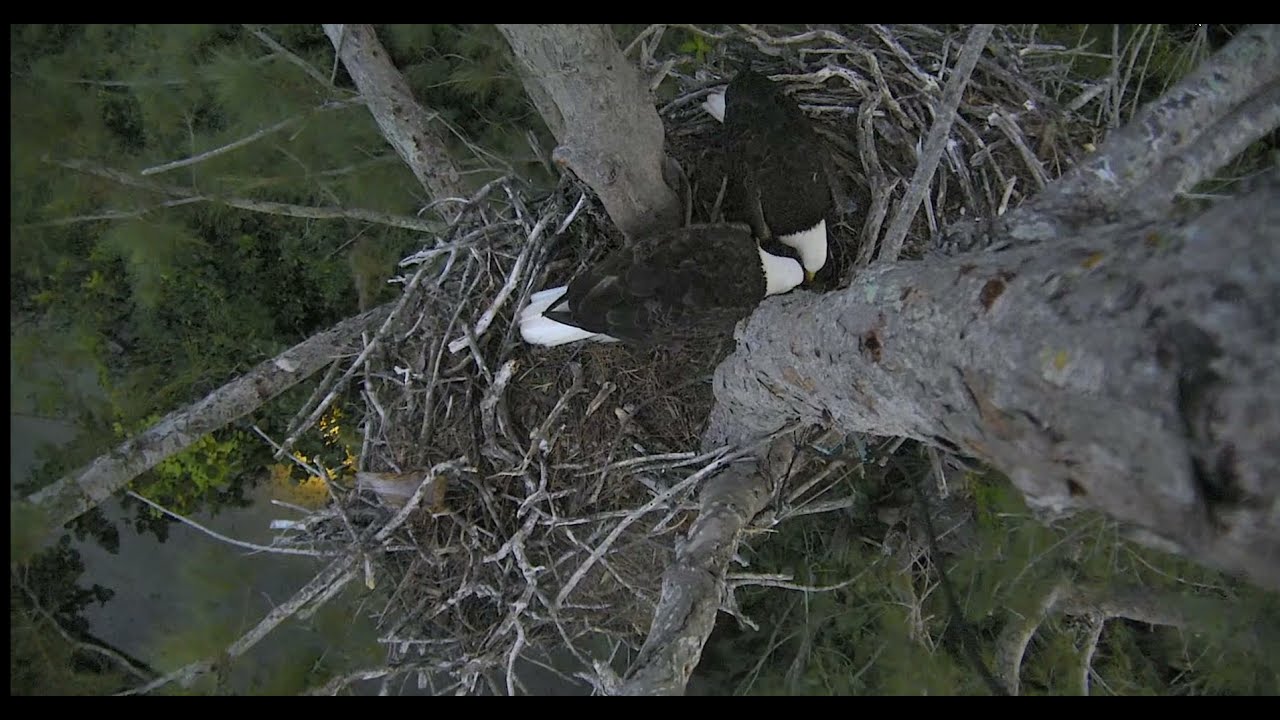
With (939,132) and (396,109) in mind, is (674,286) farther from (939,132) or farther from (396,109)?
(396,109)

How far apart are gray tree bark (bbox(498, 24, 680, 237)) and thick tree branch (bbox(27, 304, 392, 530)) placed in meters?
0.84

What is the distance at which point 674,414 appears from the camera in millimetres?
2080

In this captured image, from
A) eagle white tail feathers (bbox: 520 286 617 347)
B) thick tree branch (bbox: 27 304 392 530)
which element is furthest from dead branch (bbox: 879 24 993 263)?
thick tree branch (bbox: 27 304 392 530)

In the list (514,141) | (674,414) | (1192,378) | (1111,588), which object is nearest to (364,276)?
(514,141)

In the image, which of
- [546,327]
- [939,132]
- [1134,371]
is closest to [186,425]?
[546,327]

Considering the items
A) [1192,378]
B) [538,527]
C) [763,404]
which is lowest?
[538,527]

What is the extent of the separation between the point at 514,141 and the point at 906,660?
2024mm

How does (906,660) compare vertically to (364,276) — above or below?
below

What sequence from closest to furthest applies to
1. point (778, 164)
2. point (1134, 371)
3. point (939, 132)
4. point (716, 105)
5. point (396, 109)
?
point (1134, 371)
point (939, 132)
point (778, 164)
point (396, 109)
point (716, 105)

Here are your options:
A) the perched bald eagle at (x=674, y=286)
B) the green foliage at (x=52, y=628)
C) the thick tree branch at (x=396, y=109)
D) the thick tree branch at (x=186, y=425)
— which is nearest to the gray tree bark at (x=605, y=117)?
the perched bald eagle at (x=674, y=286)

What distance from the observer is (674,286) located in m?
1.68

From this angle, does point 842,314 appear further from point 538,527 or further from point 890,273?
point 538,527

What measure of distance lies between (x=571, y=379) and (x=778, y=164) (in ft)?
2.59

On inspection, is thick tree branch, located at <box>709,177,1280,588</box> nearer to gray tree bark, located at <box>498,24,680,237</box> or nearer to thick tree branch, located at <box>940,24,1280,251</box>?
thick tree branch, located at <box>940,24,1280,251</box>
